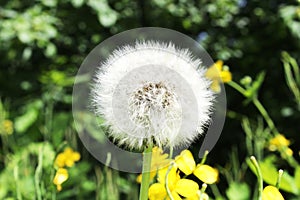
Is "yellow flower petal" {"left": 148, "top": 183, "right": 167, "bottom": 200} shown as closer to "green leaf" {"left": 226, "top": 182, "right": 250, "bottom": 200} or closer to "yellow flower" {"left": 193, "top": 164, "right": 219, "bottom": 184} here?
"yellow flower" {"left": 193, "top": 164, "right": 219, "bottom": 184}

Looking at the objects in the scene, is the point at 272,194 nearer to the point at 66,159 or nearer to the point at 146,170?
the point at 146,170

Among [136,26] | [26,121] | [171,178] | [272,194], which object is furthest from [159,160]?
[136,26]

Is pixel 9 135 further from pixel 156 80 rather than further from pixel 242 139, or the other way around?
pixel 156 80

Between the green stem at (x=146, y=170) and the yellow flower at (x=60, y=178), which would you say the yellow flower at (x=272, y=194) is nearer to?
the green stem at (x=146, y=170)

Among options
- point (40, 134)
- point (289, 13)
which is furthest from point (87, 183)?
point (289, 13)

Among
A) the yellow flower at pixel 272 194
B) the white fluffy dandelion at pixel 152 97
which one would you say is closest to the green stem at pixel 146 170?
the white fluffy dandelion at pixel 152 97

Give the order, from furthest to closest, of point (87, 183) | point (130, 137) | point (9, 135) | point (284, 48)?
point (284, 48) < point (9, 135) < point (87, 183) < point (130, 137)

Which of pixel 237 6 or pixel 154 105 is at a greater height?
pixel 154 105

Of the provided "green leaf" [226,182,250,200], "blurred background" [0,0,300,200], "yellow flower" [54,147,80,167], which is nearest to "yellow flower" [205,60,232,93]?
"green leaf" [226,182,250,200]
